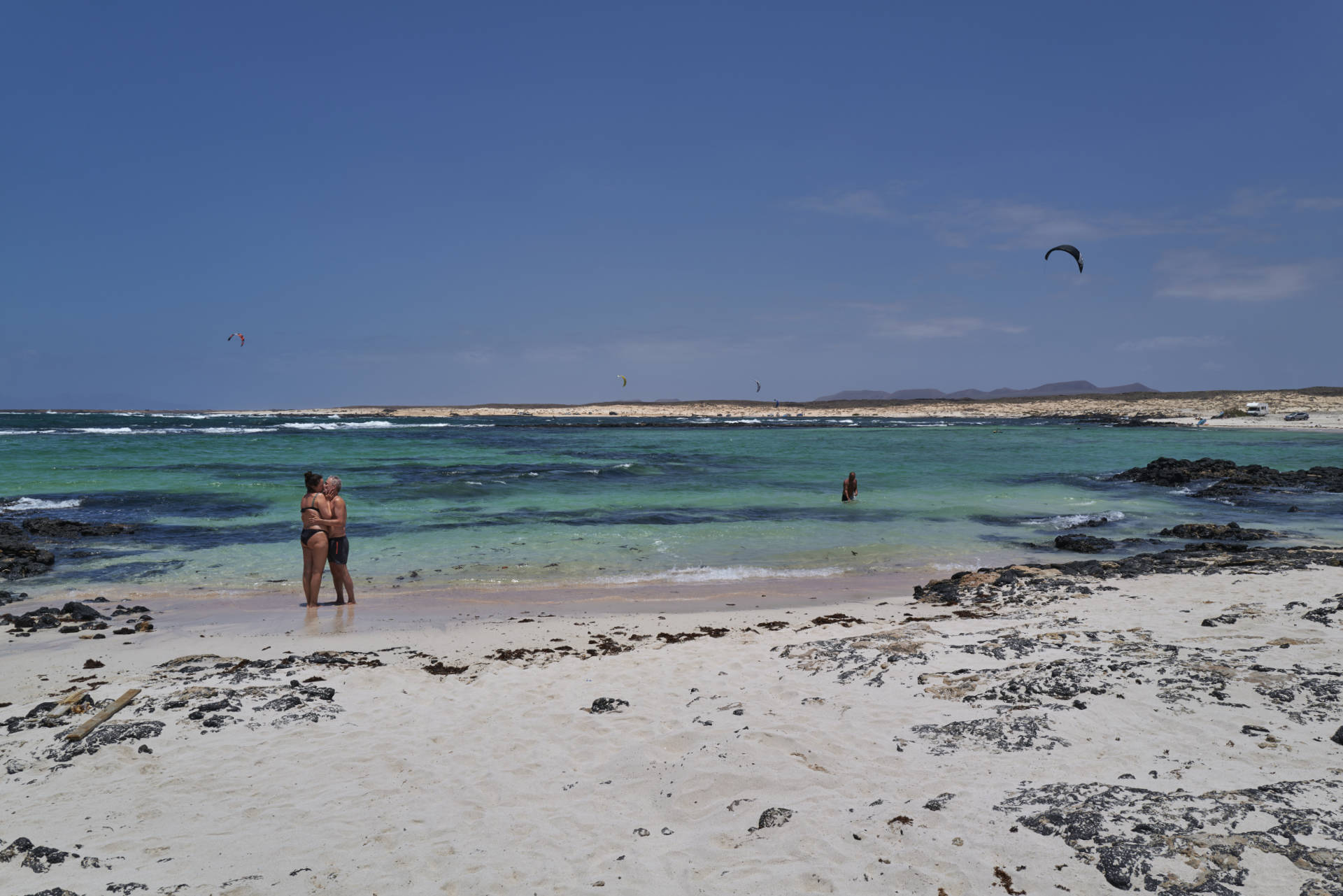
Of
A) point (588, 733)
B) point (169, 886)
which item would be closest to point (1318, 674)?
point (588, 733)

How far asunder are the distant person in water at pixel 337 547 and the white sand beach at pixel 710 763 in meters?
1.73

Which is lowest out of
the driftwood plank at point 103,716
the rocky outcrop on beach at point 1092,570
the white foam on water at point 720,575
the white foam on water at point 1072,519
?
the white foam on water at point 1072,519

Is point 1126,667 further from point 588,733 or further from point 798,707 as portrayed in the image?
point 588,733

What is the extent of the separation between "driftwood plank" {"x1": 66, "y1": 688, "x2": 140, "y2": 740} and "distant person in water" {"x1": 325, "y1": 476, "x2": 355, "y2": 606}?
329cm

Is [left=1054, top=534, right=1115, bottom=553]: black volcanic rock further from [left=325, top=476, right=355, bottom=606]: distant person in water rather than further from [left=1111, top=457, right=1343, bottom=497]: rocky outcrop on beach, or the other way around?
[left=325, top=476, right=355, bottom=606]: distant person in water

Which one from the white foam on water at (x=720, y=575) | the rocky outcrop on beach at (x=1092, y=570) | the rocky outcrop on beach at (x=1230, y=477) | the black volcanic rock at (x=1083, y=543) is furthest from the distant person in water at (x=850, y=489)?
the rocky outcrop on beach at (x=1230, y=477)

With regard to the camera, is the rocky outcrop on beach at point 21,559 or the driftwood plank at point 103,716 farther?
the rocky outcrop on beach at point 21,559

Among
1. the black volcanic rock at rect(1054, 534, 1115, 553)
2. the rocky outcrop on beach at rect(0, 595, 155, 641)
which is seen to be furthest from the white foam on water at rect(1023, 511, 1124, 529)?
the rocky outcrop on beach at rect(0, 595, 155, 641)

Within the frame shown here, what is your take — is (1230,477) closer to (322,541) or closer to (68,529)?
(322,541)

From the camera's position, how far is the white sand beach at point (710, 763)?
10.4ft

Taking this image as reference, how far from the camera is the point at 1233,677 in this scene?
4734 mm

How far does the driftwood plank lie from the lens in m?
4.50

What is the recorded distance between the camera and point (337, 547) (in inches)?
338

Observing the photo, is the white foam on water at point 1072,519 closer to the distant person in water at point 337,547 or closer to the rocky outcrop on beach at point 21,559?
the distant person in water at point 337,547
